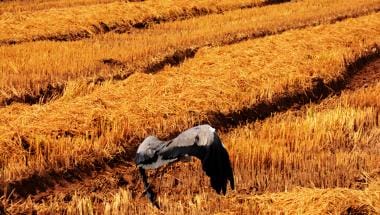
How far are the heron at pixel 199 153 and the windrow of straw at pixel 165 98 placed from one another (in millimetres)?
1259

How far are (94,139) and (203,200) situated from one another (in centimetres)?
193

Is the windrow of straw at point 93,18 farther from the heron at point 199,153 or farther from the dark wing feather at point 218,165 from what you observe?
the dark wing feather at point 218,165

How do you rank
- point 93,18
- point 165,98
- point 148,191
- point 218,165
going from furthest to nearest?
point 93,18 → point 165,98 → point 148,191 → point 218,165

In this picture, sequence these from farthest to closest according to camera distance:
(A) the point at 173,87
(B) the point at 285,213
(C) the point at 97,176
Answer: (A) the point at 173,87 < (C) the point at 97,176 < (B) the point at 285,213

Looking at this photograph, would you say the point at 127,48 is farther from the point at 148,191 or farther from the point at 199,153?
the point at 199,153

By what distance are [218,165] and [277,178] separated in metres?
0.97

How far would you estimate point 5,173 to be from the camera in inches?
221

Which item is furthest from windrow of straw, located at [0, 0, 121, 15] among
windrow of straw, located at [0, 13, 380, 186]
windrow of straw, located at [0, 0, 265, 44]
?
windrow of straw, located at [0, 13, 380, 186]

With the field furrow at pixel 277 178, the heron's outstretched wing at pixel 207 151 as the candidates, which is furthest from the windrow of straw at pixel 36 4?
the heron's outstretched wing at pixel 207 151

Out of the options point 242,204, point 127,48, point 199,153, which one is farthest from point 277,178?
point 127,48

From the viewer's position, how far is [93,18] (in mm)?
13312

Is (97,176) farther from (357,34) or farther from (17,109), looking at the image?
(357,34)

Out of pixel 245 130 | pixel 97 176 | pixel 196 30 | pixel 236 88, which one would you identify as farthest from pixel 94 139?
pixel 196 30

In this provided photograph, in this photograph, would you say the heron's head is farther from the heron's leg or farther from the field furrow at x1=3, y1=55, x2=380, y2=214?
the field furrow at x1=3, y1=55, x2=380, y2=214
